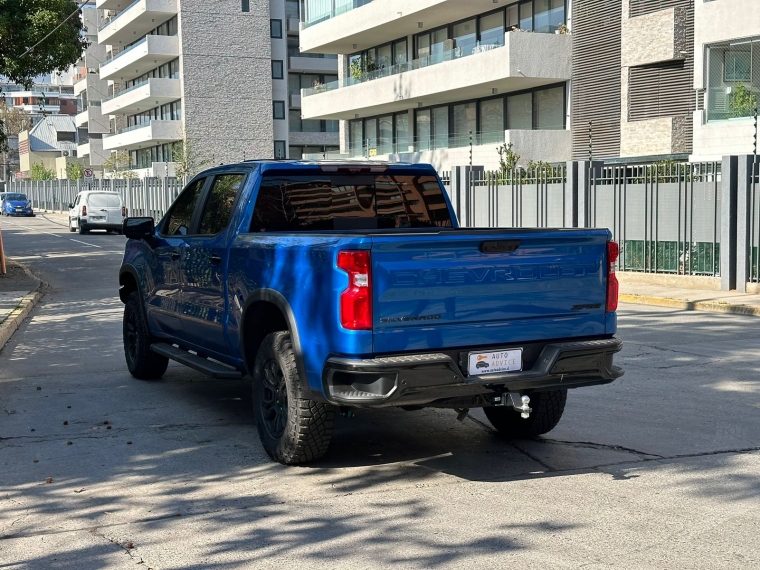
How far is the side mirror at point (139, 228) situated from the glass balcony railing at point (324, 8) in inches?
1432

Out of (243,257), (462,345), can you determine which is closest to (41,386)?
(243,257)

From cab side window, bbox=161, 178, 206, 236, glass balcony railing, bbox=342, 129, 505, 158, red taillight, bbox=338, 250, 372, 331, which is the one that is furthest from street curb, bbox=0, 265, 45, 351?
glass balcony railing, bbox=342, 129, 505, 158

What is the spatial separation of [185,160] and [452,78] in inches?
1044

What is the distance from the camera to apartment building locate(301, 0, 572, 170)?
35688mm

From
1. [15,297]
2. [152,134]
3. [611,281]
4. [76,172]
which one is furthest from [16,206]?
[611,281]

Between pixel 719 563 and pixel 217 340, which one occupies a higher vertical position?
pixel 217 340

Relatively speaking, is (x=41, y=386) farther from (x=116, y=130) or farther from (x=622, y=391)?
(x=116, y=130)

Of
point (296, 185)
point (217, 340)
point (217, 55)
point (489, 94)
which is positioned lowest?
point (217, 340)

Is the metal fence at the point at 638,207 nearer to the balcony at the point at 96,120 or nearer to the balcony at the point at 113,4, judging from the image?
the balcony at the point at 113,4

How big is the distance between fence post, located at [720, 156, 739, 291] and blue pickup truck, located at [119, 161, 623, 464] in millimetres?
11446

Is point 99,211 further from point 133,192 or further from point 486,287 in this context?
point 486,287

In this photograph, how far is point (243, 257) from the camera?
24.1 ft

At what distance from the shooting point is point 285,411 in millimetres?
6770

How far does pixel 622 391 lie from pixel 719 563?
4413 mm
